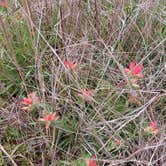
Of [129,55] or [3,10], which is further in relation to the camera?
[3,10]

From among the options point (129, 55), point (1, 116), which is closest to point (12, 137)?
point (1, 116)

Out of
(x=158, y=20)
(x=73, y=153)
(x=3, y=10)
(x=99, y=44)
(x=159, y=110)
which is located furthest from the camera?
(x=3, y=10)

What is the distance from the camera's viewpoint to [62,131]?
5.08 ft

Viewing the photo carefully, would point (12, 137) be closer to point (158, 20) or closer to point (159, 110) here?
point (159, 110)

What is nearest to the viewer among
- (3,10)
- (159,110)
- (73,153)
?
(73,153)

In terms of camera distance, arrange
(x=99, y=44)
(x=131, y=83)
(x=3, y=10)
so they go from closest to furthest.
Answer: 1. (x=131, y=83)
2. (x=99, y=44)
3. (x=3, y=10)

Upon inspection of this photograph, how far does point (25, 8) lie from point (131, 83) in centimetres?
56

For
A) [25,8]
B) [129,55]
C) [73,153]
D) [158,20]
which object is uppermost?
[25,8]

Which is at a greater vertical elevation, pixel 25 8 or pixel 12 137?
pixel 25 8

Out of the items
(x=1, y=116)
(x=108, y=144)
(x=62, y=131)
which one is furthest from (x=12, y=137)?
(x=108, y=144)

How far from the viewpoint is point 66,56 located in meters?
1.69

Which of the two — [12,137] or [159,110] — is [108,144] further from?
[12,137]

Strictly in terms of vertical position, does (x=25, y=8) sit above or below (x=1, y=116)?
above

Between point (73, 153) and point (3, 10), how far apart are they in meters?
0.95
